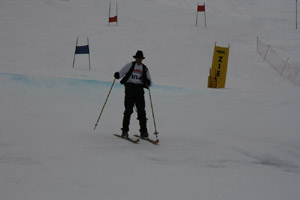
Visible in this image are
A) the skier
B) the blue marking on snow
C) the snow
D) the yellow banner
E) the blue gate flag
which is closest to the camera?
the snow

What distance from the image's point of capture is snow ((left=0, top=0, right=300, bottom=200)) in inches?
190

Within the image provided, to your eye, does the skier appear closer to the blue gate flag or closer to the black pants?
the black pants

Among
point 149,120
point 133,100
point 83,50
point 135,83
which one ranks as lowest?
point 149,120

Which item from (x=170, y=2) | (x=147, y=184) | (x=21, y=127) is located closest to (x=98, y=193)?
(x=147, y=184)

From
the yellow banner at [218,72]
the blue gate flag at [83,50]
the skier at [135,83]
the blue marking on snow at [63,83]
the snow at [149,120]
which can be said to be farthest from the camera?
the blue gate flag at [83,50]

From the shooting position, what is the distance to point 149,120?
10445mm

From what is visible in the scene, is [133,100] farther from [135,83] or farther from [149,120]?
[149,120]

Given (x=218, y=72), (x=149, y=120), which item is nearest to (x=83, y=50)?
(x=218, y=72)

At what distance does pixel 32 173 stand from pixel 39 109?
557 centimetres

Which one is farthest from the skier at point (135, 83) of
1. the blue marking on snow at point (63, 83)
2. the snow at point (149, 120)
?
the blue marking on snow at point (63, 83)

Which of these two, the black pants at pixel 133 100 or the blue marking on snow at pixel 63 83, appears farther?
the blue marking on snow at pixel 63 83

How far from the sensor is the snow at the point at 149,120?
4.82 m

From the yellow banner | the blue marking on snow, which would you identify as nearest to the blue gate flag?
the blue marking on snow

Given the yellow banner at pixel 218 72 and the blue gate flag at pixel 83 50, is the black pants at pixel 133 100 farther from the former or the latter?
the blue gate flag at pixel 83 50
